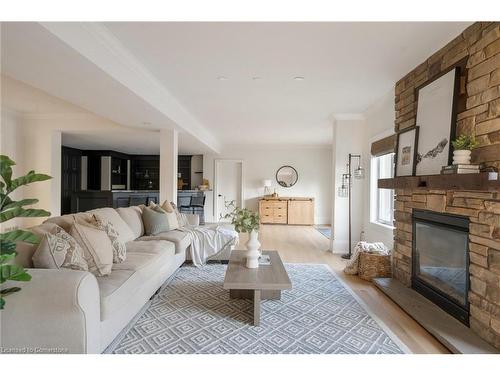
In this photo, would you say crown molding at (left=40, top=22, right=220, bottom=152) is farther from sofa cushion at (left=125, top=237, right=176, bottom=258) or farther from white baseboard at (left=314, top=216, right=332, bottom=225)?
white baseboard at (left=314, top=216, right=332, bottom=225)

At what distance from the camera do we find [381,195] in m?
4.73

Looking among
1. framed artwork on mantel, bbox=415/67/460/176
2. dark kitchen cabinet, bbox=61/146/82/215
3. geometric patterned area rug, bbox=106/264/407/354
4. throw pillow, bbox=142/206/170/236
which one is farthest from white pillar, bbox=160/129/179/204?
framed artwork on mantel, bbox=415/67/460/176

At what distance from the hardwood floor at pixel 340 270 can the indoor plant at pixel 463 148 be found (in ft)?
4.51

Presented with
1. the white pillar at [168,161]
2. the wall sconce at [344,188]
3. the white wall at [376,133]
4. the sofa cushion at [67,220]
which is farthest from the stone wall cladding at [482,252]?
the white pillar at [168,161]

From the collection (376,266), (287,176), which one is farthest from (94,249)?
(287,176)

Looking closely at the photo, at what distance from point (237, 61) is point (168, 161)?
9.17ft

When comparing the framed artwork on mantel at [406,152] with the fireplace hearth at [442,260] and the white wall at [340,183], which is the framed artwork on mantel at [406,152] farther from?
the white wall at [340,183]

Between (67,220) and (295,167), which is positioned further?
(295,167)

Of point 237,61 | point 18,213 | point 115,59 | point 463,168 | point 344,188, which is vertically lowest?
point 18,213

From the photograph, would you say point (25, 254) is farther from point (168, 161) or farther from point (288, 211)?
point (288, 211)

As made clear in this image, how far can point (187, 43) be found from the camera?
2605mm
